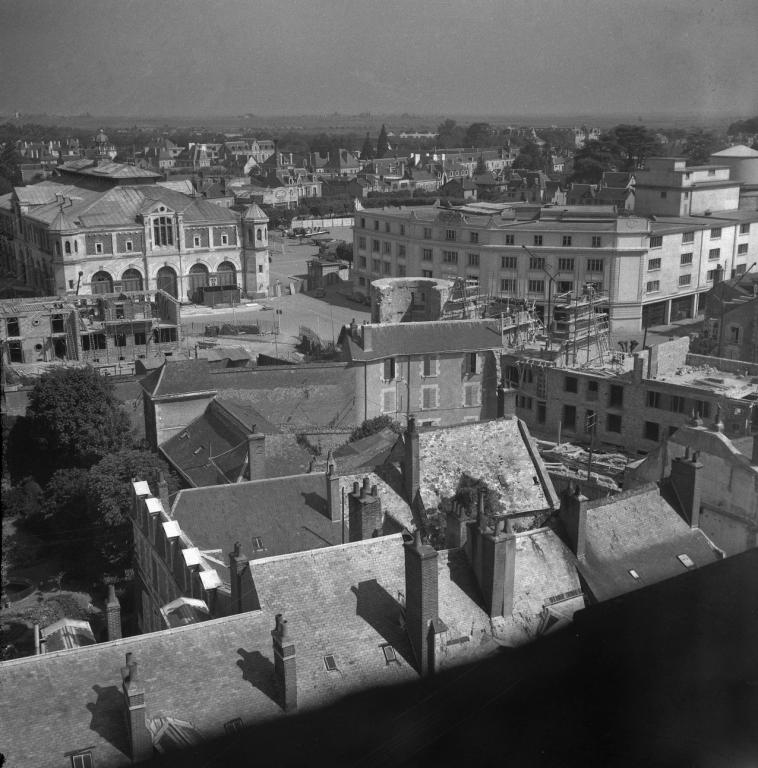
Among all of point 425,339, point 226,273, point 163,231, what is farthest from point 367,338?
point 226,273

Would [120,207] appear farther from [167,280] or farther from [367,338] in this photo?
[367,338]

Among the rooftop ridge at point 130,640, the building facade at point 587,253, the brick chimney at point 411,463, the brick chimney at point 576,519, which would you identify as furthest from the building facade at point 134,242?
the rooftop ridge at point 130,640

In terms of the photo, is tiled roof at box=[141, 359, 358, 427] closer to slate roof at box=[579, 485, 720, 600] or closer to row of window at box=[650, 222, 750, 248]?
slate roof at box=[579, 485, 720, 600]

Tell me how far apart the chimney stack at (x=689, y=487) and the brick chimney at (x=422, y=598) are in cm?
342

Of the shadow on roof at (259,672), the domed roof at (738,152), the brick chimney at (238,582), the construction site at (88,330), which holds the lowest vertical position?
the construction site at (88,330)

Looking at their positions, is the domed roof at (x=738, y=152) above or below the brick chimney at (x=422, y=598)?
above

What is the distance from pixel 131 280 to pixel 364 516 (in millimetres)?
24937

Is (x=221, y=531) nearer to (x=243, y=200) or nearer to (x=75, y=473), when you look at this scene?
(x=75, y=473)

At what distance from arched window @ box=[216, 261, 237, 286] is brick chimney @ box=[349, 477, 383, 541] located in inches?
1008

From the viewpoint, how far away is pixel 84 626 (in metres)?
8.95

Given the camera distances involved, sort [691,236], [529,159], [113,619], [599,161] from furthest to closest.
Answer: [529,159], [599,161], [691,236], [113,619]

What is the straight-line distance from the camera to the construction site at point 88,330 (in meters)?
25.2

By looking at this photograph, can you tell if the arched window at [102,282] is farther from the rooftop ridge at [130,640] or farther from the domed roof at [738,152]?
the rooftop ridge at [130,640]

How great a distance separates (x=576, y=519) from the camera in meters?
8.57
